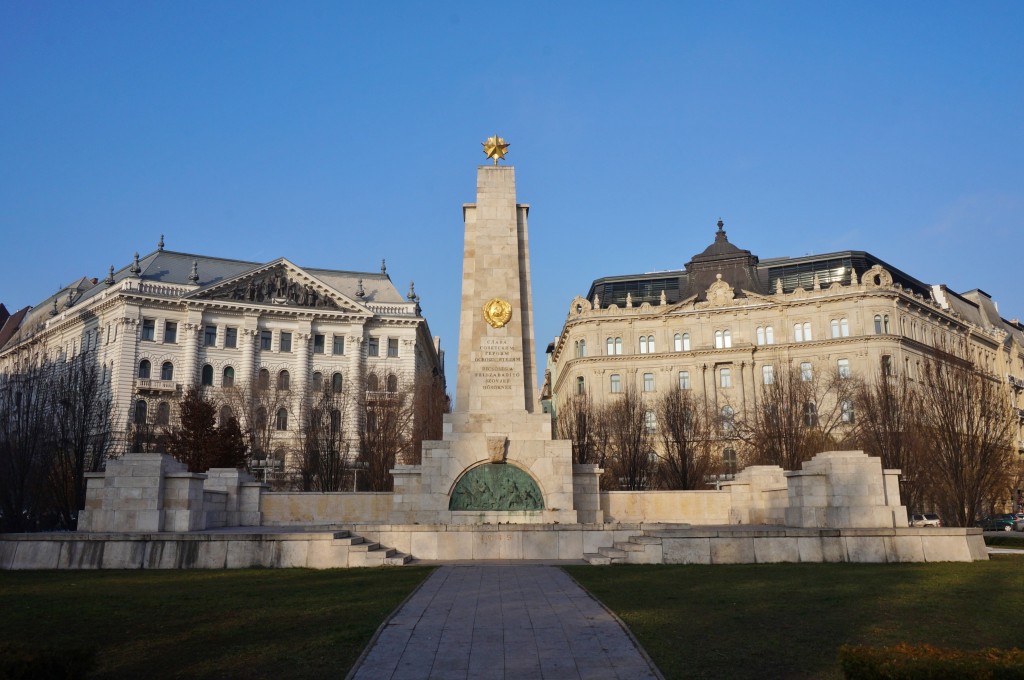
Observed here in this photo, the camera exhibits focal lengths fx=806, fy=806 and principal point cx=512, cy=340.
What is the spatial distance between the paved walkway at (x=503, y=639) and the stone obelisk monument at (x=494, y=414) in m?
10.3

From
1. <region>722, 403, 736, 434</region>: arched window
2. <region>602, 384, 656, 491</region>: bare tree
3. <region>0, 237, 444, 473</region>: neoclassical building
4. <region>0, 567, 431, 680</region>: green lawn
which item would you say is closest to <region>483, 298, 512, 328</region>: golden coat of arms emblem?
<region>0, 567, 431, 680</region>: green lawn

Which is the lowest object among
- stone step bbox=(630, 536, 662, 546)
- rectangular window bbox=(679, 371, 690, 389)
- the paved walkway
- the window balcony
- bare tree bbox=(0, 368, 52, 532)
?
the paved walkway

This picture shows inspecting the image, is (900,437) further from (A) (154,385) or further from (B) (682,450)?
(A) (154,385)

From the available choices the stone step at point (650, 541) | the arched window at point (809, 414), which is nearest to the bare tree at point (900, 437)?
the arched window at point (809, 414)

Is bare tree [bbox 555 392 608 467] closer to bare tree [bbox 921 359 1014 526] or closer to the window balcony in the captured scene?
bare tree [bbox 921 359 1014 526]

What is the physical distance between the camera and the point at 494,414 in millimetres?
27859

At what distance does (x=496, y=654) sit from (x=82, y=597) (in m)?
8.77

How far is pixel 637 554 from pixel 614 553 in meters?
0.87

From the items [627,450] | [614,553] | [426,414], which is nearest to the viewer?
[614,553]

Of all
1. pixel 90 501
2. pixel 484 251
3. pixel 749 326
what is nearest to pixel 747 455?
pixel 749 326

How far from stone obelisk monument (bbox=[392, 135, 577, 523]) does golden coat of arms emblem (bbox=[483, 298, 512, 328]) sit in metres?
0.04

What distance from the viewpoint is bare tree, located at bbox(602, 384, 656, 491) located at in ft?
171

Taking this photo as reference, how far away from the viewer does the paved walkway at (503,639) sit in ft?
30.8

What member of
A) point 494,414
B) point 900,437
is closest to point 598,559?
point 494,414
